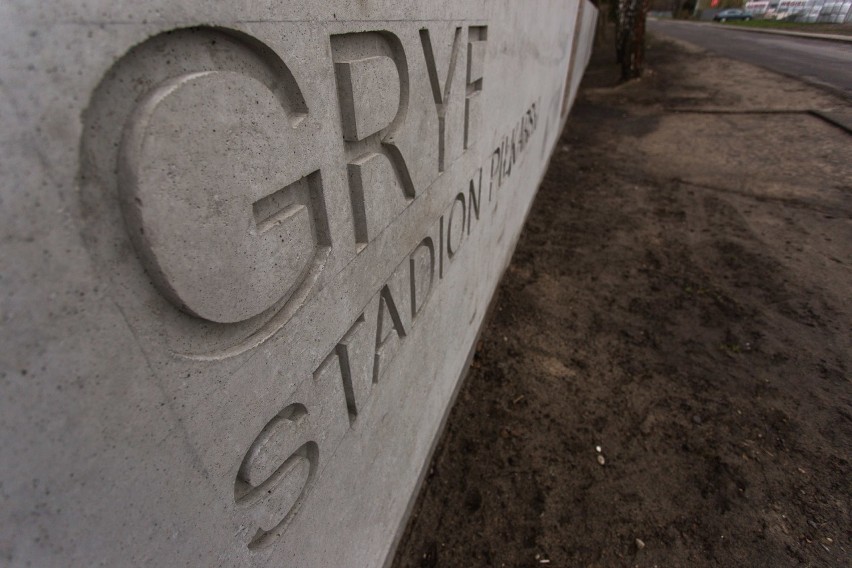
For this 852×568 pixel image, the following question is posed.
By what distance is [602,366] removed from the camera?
3.38 metres

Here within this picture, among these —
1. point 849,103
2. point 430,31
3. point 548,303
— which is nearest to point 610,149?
point 849,103

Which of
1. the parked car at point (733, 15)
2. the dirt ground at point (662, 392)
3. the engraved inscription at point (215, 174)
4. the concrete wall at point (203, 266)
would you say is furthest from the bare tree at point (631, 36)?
the parked car at point (733, 15)

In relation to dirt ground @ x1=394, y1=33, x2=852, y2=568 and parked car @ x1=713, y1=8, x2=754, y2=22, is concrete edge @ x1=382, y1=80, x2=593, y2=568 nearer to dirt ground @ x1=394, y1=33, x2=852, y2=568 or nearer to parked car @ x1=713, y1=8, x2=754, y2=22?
dirt ground @ x1=394, y1=33, x2=852, y2=568

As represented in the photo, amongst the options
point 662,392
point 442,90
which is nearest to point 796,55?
point 662,392

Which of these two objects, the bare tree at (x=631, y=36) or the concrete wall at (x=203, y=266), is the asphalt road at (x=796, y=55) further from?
the concrete wall at (x=203, y=266)

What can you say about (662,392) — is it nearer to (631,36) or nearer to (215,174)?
(215,174)

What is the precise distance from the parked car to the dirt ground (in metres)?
42.8

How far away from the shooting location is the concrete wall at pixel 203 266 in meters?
0.53

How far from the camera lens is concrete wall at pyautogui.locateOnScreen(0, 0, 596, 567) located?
0.53 meters

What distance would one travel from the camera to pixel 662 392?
3137 mm

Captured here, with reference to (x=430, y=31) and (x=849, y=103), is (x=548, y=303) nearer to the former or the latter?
(x=430, y=31)

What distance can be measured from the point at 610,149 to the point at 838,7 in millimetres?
29190

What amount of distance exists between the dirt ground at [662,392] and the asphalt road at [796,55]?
6.00 meters

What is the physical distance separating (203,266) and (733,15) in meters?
52.0
